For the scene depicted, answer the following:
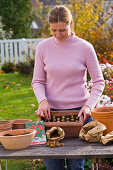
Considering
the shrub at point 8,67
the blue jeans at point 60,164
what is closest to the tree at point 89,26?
the shrub at point 8,67

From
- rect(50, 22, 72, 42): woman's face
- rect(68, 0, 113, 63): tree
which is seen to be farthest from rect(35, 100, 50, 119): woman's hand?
rect(68, 0, 113, 63): tree

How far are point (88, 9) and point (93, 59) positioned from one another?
22.8ft

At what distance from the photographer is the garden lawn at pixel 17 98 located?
5465 millimetres

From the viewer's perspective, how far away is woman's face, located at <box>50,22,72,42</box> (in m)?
2.25

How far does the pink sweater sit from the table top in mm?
367

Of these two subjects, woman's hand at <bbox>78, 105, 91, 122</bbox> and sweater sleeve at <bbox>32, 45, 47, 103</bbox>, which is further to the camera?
sweater sleeve at <bbox>32, 45, 47, 103</bbox>

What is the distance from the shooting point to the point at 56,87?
7.95 ft

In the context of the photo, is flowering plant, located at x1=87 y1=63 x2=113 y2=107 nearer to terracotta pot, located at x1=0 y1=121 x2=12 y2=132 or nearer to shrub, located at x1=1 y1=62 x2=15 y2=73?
terracotta pot, located at x1=0 y1=121 x2=12 y2=132

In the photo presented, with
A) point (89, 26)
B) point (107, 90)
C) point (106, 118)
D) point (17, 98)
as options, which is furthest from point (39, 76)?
point (89, 26)

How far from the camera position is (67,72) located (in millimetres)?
2365

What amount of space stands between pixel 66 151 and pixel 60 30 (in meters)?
0.85

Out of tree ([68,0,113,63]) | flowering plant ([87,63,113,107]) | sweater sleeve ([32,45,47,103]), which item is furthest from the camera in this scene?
tree ([68,0,113,63])

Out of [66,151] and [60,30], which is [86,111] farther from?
[60,30]

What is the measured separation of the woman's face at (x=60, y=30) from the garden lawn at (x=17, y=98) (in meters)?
2.90
